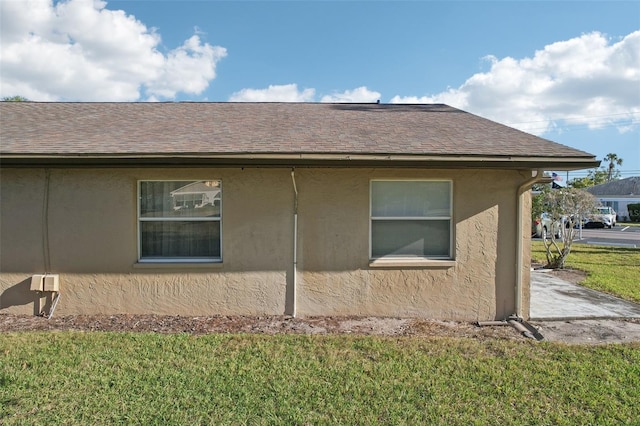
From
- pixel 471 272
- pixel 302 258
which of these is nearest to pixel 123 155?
pixel 302 258

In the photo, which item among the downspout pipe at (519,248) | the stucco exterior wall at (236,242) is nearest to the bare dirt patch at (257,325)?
the stucco exterior wall at (236,242)

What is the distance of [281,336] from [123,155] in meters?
3.59

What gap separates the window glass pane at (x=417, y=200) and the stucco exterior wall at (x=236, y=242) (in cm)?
19

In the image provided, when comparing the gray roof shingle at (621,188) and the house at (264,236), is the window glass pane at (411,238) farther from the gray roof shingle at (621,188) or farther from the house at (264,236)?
the gray roof shingle at (621,188)

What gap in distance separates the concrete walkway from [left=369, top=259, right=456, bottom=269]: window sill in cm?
176

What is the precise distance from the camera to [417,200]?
6.84m

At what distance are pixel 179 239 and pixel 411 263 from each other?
13.0ft

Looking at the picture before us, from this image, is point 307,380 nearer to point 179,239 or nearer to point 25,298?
point 179,239

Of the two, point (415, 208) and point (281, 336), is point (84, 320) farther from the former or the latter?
point (415, 208)

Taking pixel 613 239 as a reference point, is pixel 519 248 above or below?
above

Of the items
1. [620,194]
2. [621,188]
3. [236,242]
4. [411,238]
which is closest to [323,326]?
[236,242]

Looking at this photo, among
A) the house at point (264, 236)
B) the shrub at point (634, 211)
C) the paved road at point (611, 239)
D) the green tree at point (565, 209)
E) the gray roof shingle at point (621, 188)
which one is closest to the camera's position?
the house at point (264, 236)

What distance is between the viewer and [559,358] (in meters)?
5.00

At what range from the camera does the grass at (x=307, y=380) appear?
Result: 361cm
